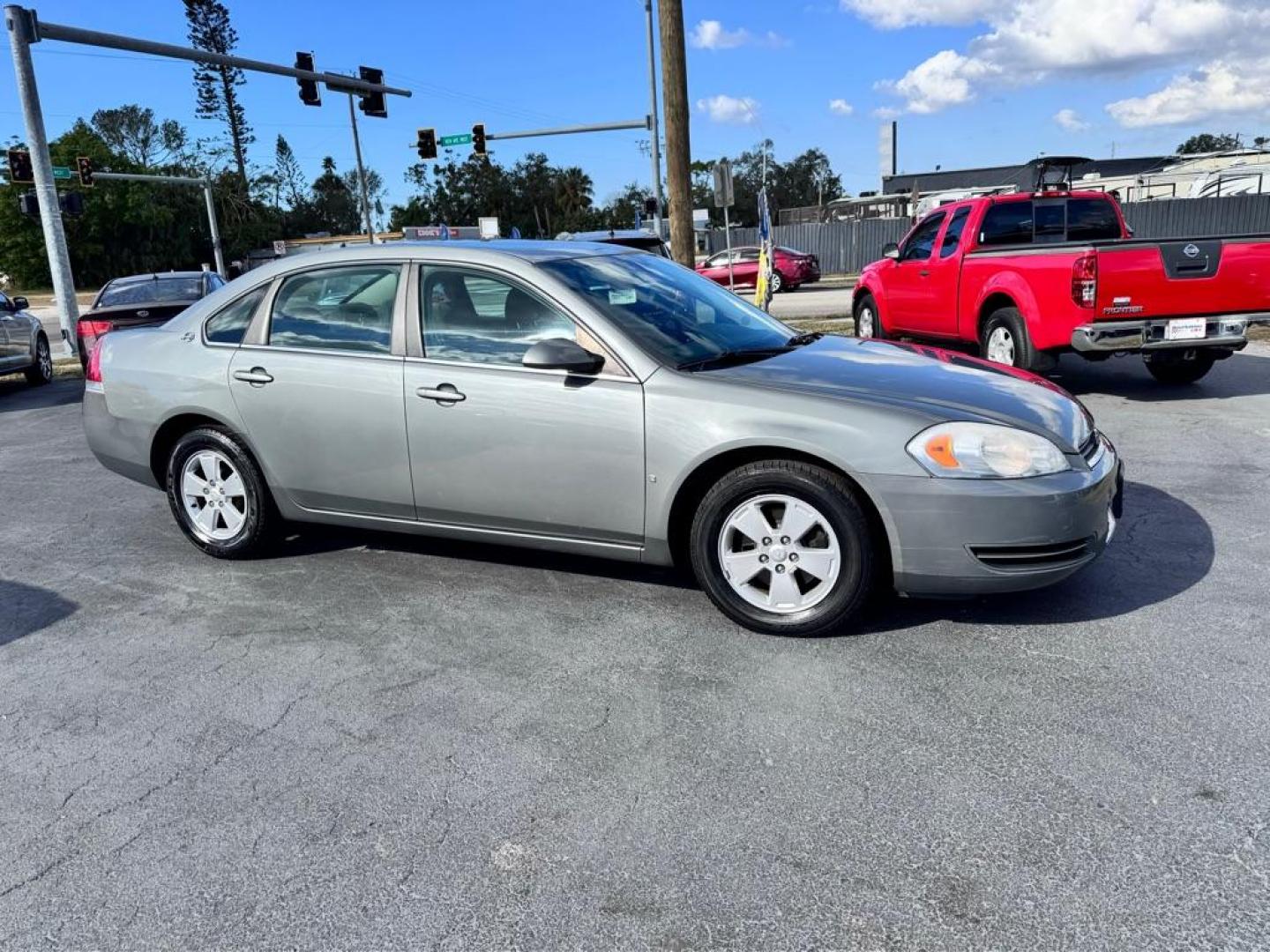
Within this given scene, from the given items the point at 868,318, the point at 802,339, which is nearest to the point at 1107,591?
the point at 802,339

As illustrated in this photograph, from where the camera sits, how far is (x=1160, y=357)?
29.9ft

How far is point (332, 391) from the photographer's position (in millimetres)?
4684

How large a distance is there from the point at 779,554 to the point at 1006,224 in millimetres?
7356

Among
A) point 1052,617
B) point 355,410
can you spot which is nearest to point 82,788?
point 355,410

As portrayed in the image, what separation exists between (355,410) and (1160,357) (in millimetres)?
7618

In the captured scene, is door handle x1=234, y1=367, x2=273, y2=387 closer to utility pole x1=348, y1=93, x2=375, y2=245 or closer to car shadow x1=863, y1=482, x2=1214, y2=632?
car shadow x1=863, y1=482, x2=1214, y2=632

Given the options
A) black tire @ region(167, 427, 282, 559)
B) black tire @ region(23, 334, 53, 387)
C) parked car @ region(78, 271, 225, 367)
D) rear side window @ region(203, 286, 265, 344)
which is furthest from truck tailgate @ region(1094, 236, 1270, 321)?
black tire @ region(23, 334, 53, 387)

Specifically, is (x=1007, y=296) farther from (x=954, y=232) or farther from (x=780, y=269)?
(x=780, y=269)

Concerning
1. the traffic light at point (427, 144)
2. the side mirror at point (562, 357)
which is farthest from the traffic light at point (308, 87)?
the side mirror at point (562, 357)

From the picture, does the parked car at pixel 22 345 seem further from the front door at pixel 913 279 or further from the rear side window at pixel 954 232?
the rear side window at pixel 954 232

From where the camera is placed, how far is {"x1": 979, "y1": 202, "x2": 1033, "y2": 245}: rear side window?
9.88 metres

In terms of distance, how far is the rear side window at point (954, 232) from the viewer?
10016 mm

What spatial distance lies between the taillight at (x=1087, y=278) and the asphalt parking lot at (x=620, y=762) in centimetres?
347

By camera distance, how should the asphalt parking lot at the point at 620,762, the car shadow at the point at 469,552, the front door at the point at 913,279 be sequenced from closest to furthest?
the asphalt parking lot at the point at 620,762
the car shadow at the point at 469,552
the front door at the point at 913,279
